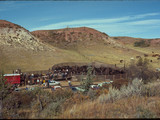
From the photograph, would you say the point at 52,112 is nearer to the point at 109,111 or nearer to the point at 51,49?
the point at 109,111

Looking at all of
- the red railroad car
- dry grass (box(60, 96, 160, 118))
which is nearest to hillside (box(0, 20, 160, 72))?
the red railroad car

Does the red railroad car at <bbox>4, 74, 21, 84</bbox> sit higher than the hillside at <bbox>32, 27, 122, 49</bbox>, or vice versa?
the hillside at <bbox>32, 27, 122, 49</bbox>

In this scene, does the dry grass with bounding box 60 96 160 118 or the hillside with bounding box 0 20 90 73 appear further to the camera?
the hillside with bounding box 0 20 90 73

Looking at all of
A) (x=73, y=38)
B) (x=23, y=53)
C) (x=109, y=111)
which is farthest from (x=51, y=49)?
(x=109, y=111)

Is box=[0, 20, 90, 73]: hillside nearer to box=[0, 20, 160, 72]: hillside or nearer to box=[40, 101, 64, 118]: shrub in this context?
box=[0, 20, 160, 72]: hillside

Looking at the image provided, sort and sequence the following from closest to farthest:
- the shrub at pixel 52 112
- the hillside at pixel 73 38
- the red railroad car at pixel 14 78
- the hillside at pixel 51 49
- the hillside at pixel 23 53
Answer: the shrub at pixel 52 112, the red railroad car at pixel 14 78, the hillside at pixel 23 53, the hillside at pixel 51 49, the hillside at pixel 73 38

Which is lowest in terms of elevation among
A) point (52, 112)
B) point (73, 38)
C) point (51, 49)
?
point (52, 112)

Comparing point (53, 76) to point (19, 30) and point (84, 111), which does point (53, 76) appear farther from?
point (19, 30)

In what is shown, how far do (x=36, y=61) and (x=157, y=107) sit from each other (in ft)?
158

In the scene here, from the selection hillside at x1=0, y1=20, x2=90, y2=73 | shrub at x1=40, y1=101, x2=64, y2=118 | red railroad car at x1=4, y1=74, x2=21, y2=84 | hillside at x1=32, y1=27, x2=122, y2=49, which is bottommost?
red railroad car at x1=4, y1=74, x2=21, y2=84

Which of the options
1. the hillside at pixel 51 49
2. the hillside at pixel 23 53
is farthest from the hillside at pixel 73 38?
the hillside at pixel 23 53

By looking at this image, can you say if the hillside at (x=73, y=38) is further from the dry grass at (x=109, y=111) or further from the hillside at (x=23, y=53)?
the dry grass at (x=109, y=111)

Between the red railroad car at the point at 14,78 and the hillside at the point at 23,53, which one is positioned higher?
the hillside at the point at 23,53

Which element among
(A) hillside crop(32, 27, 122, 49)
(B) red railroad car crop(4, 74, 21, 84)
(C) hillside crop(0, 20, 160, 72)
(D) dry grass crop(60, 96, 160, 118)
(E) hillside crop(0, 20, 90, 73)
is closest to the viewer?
(D) dry grass crop(60, 96, 160, 118)
